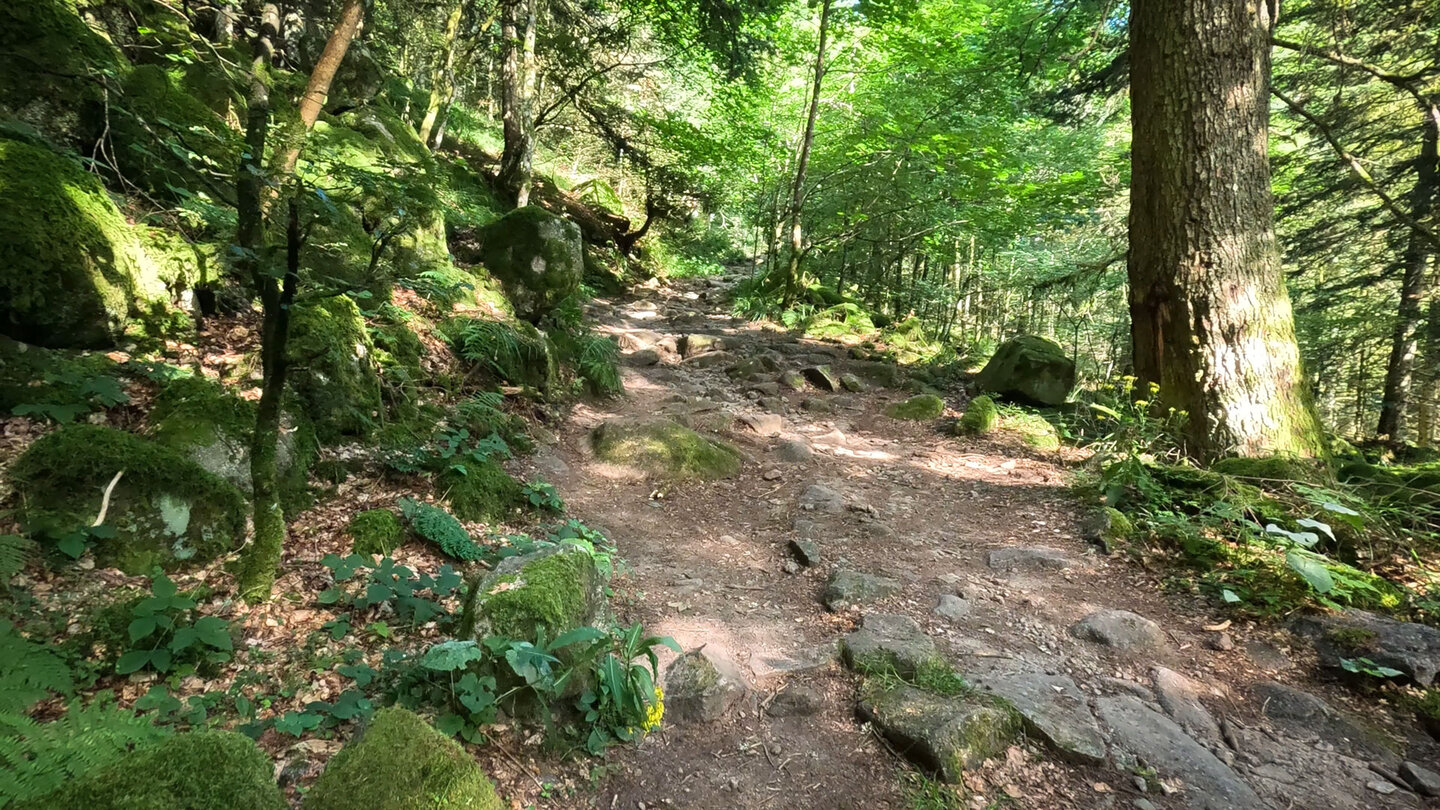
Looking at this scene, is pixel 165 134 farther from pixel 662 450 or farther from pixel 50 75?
pixel 662 450

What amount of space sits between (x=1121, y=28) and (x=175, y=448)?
11307 mm

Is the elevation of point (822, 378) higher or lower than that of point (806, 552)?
higher

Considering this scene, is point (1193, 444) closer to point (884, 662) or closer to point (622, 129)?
point (884, 662)

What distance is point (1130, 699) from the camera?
10.2ft

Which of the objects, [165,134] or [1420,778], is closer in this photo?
[1420,778]

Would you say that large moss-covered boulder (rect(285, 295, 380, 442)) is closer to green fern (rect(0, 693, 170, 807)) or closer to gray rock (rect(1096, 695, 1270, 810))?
green fern (rect(0, 693, 170, 807))

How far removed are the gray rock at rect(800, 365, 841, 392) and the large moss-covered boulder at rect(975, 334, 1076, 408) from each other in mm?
2237

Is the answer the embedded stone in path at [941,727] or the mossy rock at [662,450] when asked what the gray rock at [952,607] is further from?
the mossy rock at [662,450]

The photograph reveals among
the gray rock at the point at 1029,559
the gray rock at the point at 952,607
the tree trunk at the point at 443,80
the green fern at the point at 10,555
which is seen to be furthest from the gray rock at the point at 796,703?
the tree trunk at the point at 443,80

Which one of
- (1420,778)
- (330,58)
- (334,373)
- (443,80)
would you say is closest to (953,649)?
(1420,778)

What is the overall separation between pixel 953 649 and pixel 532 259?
6524 millimetres

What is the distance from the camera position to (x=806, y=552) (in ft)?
14.9

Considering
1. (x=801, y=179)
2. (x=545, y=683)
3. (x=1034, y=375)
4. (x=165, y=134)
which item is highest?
(x=801, y=179)

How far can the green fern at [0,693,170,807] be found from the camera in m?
1.15
